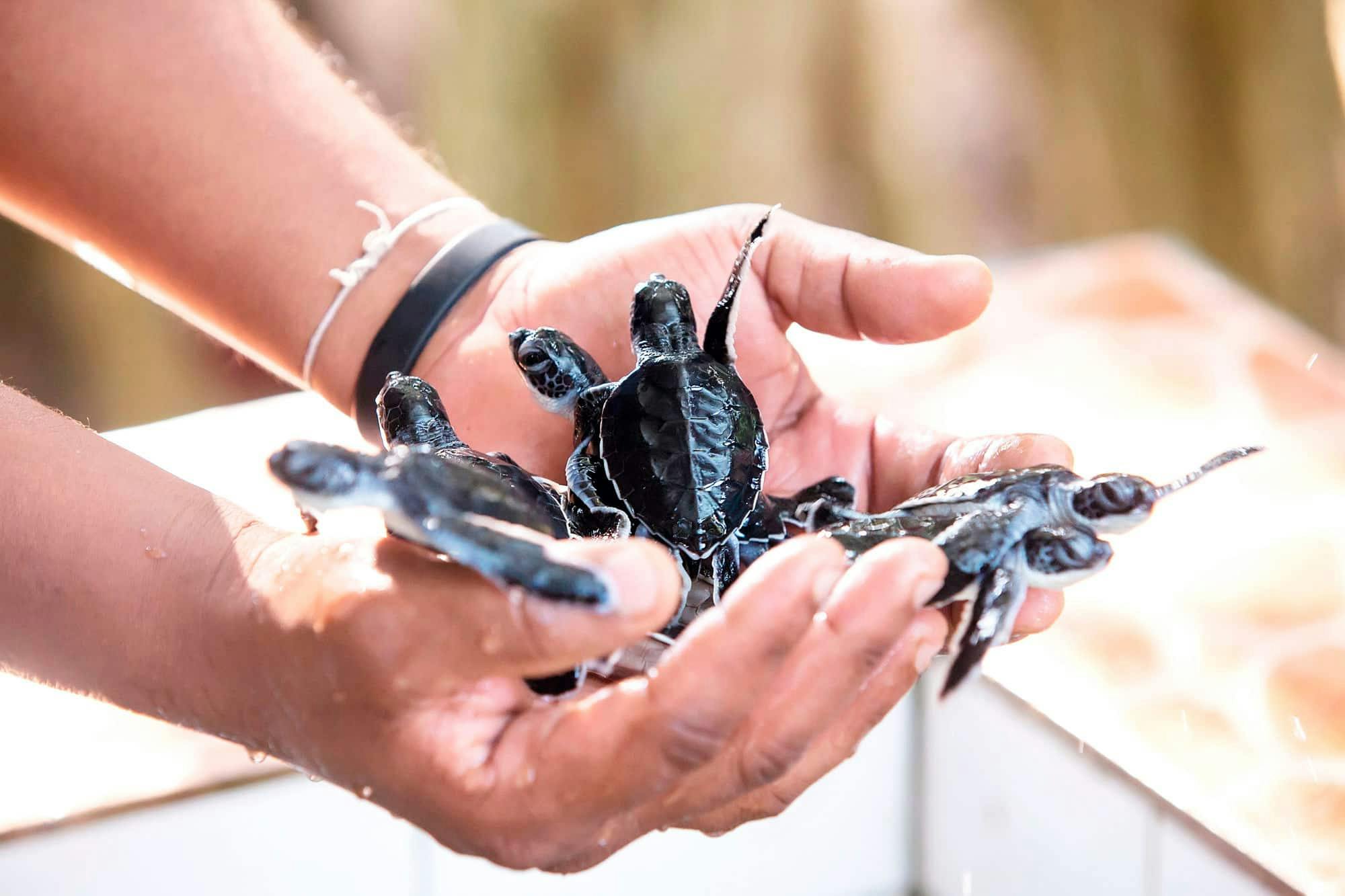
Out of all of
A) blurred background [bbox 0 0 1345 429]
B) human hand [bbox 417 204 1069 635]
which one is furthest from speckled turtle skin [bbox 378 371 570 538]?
blurred background [bbox 0 0 1345 429]

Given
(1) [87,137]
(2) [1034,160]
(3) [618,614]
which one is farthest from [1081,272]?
(3) [618,614]

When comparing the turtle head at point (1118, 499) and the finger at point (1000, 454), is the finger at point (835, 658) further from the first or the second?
the finger at point (1000, 454)

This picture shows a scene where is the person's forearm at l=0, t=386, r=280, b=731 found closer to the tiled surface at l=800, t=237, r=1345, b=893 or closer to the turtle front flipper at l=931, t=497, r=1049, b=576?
the turtle front flipper at l=931, t=497, r=1049, b=576

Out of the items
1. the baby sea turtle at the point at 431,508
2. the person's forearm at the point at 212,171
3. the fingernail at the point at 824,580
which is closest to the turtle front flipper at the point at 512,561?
the baby sea turtle at the point at 431,508

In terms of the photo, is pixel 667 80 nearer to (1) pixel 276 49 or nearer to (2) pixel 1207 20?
A: (2) pixel 1207 20

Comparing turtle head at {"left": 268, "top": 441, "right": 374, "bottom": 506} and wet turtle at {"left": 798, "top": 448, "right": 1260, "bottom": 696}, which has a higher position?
turtle head at {"left": 268, "top": 441, "right": 374, "bottom": 506}

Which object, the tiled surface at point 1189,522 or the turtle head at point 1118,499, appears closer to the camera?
the turtle head at point 1118,499
